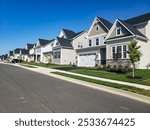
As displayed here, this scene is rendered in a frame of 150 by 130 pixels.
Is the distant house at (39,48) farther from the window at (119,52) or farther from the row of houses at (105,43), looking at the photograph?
the window at (119,52)

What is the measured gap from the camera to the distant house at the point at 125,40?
23.7 metres

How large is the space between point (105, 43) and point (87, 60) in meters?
4.83

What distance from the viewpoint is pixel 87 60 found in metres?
32.0

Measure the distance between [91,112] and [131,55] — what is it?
37.0 feet

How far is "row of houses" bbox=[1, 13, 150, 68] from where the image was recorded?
24.2m

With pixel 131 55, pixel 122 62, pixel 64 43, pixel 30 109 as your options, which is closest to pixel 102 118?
pixel 30 109

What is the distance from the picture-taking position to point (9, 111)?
20.4ft

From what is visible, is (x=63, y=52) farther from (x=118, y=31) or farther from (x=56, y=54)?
(x=118, y=31)

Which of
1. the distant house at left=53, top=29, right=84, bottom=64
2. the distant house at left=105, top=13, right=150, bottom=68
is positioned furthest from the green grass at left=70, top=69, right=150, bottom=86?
the distant house at left=53, top=29, right=84, bottom=64

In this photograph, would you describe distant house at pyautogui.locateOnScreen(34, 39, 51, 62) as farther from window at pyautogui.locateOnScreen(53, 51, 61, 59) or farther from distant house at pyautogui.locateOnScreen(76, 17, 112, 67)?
distant house at pyautogui.locateOnScreen(76, 17, 112, 67)

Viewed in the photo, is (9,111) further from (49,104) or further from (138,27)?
(138,27)

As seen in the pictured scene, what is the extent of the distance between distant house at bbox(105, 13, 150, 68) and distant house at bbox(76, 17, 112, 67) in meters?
3.27

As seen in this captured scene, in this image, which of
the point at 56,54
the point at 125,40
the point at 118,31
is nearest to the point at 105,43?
the point at 118,31

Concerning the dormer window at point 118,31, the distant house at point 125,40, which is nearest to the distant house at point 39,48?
the distant house at point 125,40
